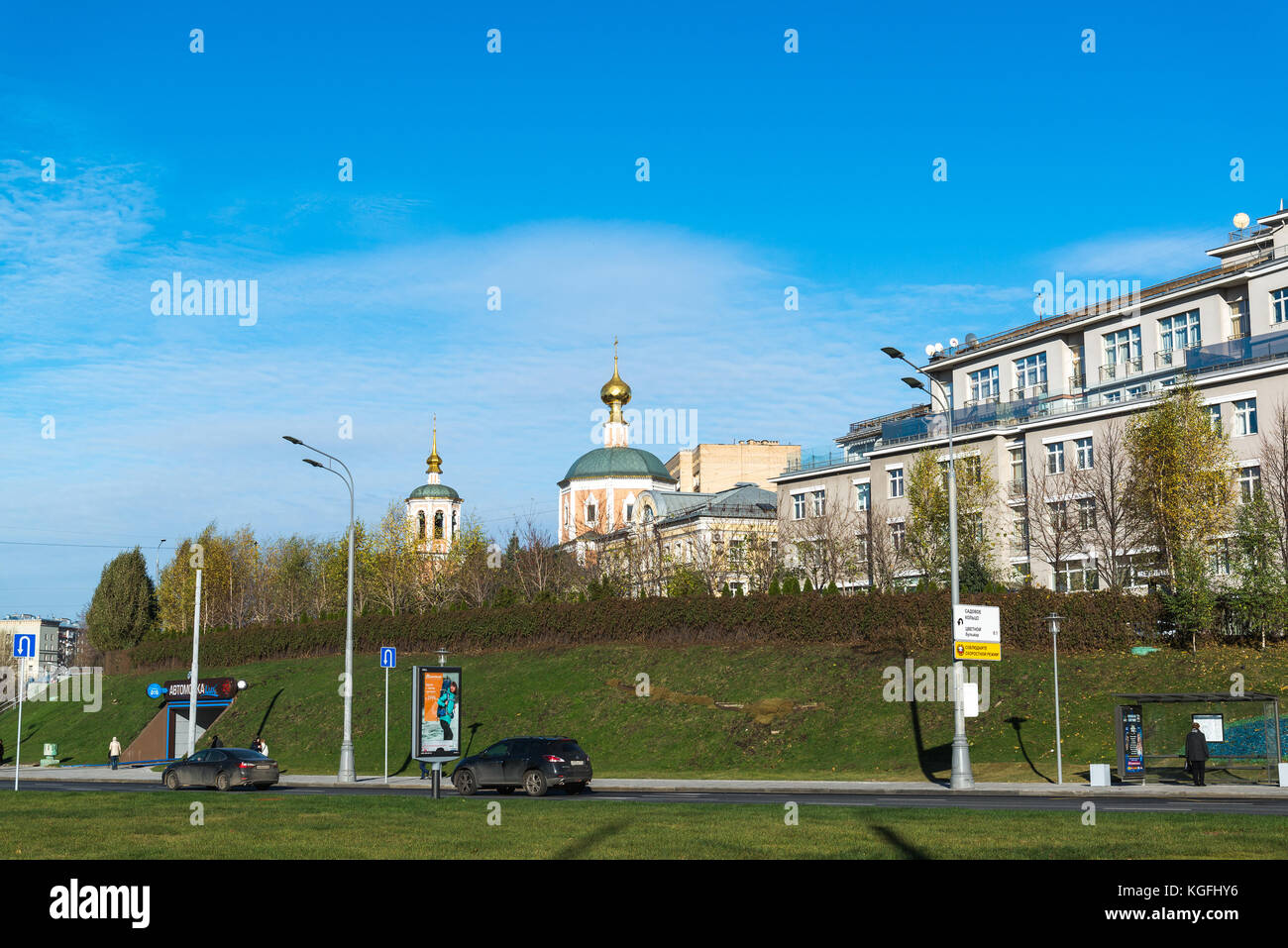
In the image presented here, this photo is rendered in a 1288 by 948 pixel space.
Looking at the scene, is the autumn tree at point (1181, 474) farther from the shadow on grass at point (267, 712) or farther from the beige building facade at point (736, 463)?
the beige building facade at point (736, 463)

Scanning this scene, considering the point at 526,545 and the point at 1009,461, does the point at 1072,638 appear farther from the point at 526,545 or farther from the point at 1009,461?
the point at 526,545

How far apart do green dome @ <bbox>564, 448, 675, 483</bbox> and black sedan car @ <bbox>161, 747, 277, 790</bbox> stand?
260 ft

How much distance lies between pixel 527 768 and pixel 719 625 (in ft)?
87.8

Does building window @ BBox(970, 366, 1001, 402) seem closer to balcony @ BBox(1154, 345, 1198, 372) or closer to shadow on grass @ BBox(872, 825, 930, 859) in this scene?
balcony @ BBox(1154, 345, 1198, 372)

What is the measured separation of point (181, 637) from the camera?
3164 inches

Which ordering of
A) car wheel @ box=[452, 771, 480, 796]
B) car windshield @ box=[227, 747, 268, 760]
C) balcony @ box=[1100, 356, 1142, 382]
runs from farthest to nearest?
balcony @ box=[1100, 356, 1142, 382], car windshield @ box=[227, 747, 268, 760], car wheel @ box=[452, 771, 480, 796]

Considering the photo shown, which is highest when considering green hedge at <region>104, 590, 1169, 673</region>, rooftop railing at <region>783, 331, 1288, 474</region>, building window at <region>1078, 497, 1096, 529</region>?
rooftop railing at <region>783, 331, 1288, 474</region>

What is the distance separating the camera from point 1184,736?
32406 millimetres

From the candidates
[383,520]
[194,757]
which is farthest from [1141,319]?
[383,520]

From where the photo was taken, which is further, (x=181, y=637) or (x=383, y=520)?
(x=383, y=520)

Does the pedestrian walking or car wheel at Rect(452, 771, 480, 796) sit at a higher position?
the pedestrian walking

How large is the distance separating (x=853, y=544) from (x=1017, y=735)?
30.8 meters

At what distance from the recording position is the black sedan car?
32219mm

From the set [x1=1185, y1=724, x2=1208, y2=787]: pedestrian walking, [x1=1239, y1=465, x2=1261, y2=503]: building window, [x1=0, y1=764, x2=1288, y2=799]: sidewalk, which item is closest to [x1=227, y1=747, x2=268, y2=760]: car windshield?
[x1=0, y1=764, x2=1288, y2=799]: sidewalk
